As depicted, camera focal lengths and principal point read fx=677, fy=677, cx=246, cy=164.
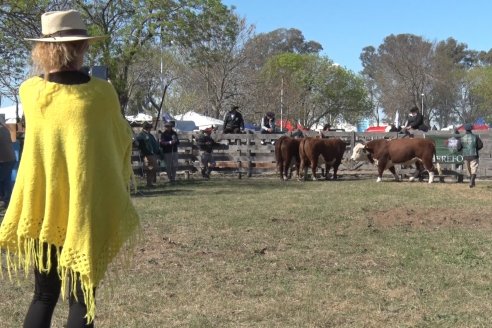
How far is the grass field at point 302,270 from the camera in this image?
549 cm

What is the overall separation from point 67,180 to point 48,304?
28.2 inches

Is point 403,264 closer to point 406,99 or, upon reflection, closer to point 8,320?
point 8,320

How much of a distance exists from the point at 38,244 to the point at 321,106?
6416cm

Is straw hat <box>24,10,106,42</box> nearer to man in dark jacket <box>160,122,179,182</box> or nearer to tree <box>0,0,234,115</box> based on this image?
man in dark jacket <box>160,122,179,182</box>

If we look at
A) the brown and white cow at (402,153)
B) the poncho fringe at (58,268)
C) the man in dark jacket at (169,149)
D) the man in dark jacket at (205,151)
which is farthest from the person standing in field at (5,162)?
the brown and white cow at (402,153)

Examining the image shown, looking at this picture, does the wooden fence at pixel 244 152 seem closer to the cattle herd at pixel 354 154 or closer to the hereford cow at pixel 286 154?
the cattle herd at pixel 354 154

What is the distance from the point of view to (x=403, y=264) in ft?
24.0

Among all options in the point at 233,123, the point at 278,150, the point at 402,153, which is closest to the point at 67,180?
the point at 402,153

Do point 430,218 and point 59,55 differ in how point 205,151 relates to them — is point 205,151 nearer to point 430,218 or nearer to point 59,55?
point 430,218

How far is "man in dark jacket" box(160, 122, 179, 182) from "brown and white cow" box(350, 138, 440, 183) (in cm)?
567

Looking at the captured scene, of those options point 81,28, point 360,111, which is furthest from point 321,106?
point 81,28

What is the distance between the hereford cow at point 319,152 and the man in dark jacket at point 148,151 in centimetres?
Answer: 444

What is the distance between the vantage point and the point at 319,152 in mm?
19922

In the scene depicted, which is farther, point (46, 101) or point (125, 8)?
point (125, 8)
